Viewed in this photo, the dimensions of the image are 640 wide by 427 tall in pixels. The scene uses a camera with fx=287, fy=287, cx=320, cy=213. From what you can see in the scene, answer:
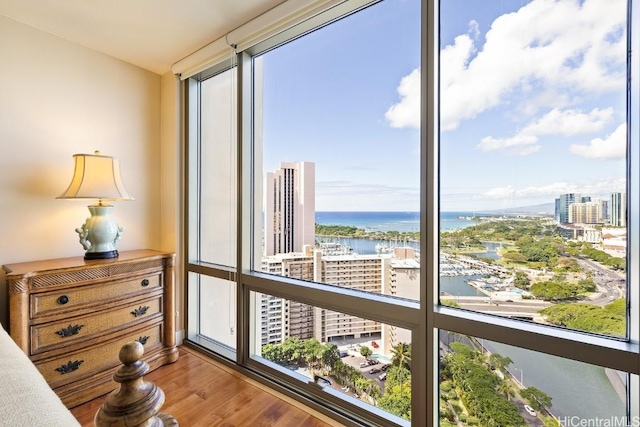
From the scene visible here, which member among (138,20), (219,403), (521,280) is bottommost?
(219,403)

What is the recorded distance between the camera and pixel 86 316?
5.70 ft

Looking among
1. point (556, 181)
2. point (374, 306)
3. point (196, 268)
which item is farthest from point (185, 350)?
point (556, 181)

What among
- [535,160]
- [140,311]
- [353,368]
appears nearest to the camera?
[535,160]

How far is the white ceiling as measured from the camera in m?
1.68

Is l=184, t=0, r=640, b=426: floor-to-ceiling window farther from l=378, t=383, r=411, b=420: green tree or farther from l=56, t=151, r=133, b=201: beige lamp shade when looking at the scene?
l=56, t=151, r=133, b=201: beige lamp shade

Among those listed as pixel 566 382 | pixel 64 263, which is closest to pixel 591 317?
pixel 566 382

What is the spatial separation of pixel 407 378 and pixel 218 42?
2400 mm

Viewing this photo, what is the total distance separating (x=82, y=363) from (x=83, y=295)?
15.7 inches

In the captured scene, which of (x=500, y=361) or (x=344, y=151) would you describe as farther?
(x=344, y=151)

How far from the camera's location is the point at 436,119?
130 cm

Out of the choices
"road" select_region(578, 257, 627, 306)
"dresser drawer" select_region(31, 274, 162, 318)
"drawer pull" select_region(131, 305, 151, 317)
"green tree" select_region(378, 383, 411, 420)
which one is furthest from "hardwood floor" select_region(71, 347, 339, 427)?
"road" select_region(578, 257, 627, 306)

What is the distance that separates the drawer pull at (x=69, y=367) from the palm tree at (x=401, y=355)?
182 centimetres

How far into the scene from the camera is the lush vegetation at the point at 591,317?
39.1 inches

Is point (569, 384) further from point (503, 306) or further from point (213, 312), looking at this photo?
point (213, 312)
